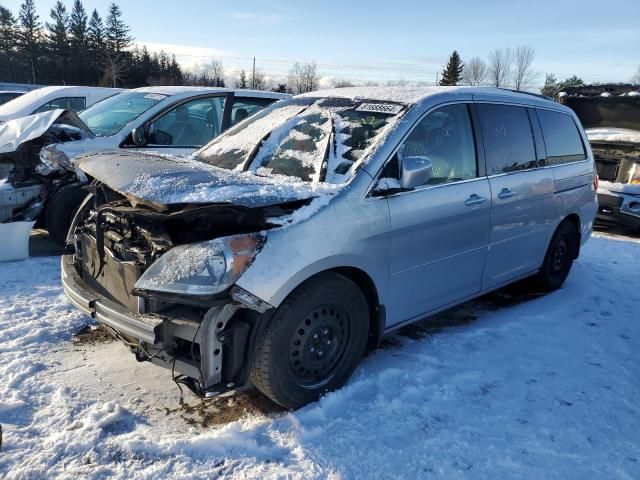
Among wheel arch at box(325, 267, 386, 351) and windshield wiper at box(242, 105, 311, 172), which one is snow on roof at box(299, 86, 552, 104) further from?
wheel arch at box(325, 267, 386, 351)

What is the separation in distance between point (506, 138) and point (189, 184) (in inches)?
109

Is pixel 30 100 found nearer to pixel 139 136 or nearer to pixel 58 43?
pixel 139 136

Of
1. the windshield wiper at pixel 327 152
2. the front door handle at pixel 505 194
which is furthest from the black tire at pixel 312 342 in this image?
the front door handle at pixel 505 194

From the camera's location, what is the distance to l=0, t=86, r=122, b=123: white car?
7.70 m

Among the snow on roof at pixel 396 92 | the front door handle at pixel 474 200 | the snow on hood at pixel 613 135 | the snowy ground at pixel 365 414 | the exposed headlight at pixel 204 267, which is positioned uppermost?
the snow on roof at pixel 396 92

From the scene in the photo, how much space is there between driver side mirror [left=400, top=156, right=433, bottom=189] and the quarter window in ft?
0.41

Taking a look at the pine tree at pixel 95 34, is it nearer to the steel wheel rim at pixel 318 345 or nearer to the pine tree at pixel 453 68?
the pine tree at pixel 453 68

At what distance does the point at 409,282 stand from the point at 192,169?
161 cm

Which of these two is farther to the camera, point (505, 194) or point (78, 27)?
point (78, 27)

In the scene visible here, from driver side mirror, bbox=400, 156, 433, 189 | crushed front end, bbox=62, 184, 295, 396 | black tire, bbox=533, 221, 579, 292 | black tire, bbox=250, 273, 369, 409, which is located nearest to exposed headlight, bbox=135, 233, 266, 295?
crushed front end, bbox=62, 184, 295, 396

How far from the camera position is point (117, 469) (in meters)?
2.52

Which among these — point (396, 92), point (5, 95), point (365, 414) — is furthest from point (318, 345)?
point (5, 95)

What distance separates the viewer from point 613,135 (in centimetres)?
906

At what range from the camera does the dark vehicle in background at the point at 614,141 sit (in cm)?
834
